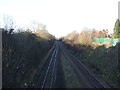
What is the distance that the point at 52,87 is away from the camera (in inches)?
586

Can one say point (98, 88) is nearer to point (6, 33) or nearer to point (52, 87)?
point (52, 87)

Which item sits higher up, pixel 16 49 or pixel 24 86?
pixel 16 49

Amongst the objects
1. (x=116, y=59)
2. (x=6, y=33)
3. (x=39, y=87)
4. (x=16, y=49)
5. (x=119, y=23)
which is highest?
(x=119, y=23)

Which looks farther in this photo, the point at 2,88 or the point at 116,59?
the point at 116,59

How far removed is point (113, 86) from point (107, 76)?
135 inches

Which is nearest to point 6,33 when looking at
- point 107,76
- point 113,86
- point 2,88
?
point 2,88

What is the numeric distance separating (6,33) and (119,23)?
160 ft

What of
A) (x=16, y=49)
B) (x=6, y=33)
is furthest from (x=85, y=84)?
(x=6, y=33)

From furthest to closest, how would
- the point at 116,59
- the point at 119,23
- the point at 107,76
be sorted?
the point at 119,23
the point at 116,59
the point at 107,76

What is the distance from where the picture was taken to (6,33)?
13352 millimetres

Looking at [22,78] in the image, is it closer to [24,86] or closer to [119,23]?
[24,86]

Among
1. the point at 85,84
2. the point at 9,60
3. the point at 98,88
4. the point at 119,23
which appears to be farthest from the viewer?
the point at 119,23

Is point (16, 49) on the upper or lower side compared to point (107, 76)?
upper

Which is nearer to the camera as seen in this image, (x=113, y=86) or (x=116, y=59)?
(x=113, y=86)
